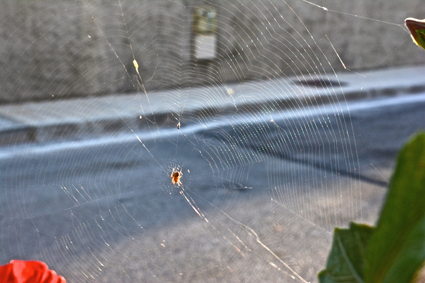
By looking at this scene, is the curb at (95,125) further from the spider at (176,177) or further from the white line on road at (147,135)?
the spider at (176,177)

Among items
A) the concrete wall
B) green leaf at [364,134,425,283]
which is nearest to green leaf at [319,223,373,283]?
green leaf at [364,134,425,283]

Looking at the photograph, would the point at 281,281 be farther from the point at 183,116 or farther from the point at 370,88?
the point at 370,88

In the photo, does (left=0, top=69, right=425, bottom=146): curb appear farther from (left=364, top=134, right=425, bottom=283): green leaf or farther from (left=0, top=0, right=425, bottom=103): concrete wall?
(left=364, top=134, right=425, bottom=283): green leaf

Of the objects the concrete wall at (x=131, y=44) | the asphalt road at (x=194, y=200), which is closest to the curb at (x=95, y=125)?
the asphalt road at (x=194, y=200)

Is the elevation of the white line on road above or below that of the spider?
below

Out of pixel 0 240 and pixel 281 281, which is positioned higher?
pixel 281 281

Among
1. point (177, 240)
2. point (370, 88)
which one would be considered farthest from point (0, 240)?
point (370, 88)
